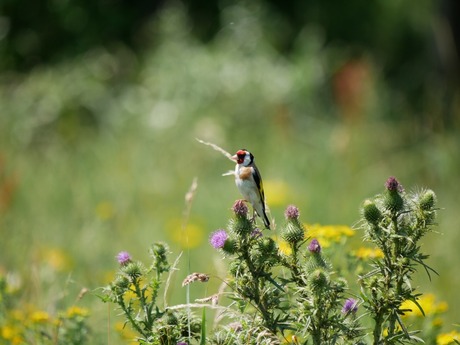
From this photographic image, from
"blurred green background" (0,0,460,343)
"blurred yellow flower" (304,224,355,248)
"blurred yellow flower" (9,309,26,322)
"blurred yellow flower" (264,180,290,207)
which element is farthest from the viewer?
"blurred yellow flower" (264,180,290,207)

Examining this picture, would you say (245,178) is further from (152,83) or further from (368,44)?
(368,44)

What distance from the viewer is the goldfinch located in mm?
2756

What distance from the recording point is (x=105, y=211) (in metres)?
6.34

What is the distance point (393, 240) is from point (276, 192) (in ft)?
13.6

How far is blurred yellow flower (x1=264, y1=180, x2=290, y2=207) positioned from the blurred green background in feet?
0.05

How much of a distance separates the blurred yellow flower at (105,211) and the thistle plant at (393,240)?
3747mm

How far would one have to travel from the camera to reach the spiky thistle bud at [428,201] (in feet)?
8.48

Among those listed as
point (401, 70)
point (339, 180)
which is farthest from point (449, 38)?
point (401, 70)

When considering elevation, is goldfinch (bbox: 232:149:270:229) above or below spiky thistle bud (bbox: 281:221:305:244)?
above

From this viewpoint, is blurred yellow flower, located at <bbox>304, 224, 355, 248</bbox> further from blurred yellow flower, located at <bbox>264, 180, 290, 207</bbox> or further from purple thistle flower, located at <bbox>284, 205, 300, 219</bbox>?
blurred yellow flower, located at <bbox>264, 180, 290, 207</bbox>

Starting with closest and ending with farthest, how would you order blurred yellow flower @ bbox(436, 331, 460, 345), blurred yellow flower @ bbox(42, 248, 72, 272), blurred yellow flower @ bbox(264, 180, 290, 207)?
blurred yellow flower @ bbox(436, 331, 460, 345) → blurred yellow flower @ bbox(42, 248, 72, 272) → blurred yellow flower @ bbox(264, 180, 290, 207)

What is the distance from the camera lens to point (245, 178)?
9.05ft

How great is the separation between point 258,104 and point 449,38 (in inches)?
91.3

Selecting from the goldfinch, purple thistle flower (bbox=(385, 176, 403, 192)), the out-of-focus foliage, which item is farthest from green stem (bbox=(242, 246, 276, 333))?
the out-of-focus foliage
